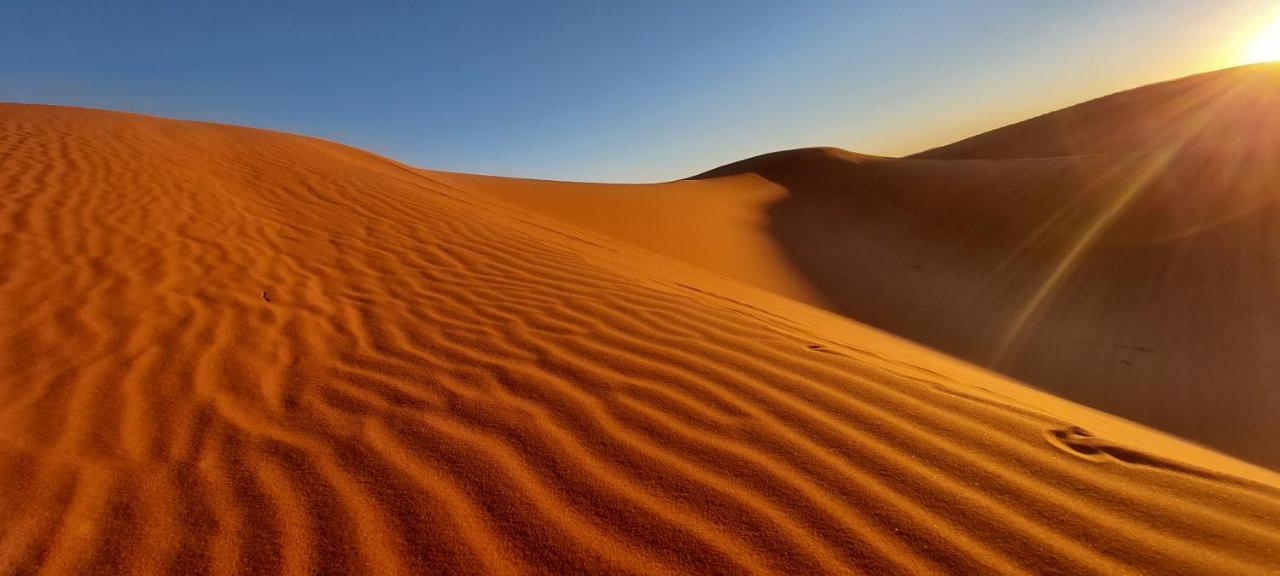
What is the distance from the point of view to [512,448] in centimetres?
186

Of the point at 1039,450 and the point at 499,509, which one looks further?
the point at 1039,450

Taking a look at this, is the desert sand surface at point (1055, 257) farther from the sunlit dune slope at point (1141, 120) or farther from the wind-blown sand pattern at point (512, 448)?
the sunlit dune slope at point (1141, 120)

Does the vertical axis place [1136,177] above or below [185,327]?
above

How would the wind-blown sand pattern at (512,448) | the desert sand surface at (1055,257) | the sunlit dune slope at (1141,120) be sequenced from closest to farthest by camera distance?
the wind-blown sand pattern at (512,448) → the desert sand surface at (1055,257) → the sunlit dune slope at (1141,120)

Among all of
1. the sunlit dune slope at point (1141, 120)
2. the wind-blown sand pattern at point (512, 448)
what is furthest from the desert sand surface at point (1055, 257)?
the sunlit dune slope at point (1141, 120)

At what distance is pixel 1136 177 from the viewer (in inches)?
387

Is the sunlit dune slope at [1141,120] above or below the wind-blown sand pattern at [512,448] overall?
above

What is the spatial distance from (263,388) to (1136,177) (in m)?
13.2

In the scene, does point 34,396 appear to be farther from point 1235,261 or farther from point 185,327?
point 1235,261

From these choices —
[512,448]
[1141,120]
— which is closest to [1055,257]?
[512,448]

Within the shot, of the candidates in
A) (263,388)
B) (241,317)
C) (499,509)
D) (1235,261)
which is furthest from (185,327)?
(1235,261)

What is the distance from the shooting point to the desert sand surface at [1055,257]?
5773 mm

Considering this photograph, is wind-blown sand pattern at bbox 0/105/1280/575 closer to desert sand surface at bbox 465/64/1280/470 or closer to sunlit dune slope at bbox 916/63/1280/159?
desert sand surface at bbox 465/64/1280/470

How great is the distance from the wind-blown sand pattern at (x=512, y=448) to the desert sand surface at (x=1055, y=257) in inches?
173
